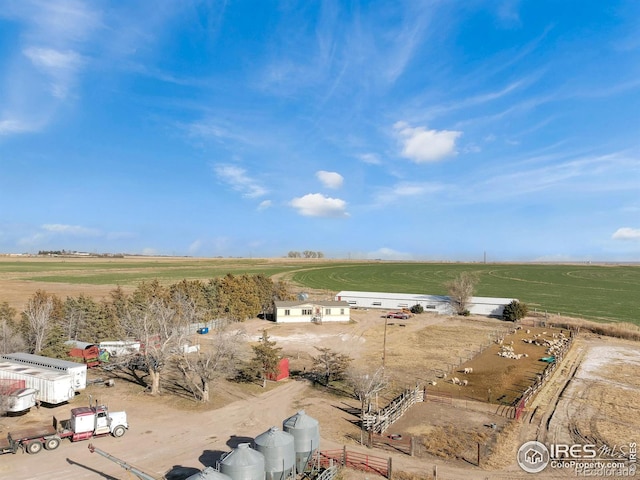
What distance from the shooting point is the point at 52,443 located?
2520 cm

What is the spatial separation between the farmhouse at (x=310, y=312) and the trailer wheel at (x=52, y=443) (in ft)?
169

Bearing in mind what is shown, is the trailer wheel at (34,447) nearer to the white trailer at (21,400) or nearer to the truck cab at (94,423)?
the truck cab at (94,423)

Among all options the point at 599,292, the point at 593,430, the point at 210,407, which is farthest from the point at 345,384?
the point at 599,292

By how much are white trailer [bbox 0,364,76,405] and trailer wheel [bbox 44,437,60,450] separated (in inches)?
284

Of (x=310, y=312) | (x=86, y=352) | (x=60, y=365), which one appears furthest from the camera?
(x=310, y=312)

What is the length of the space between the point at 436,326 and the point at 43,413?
62.2 meters

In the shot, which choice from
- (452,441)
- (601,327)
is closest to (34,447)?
(452,441)

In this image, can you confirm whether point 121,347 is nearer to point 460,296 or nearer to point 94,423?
point 94,423

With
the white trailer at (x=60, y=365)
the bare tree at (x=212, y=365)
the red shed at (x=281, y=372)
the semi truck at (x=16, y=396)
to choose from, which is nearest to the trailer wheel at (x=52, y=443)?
the semi truck at (x=16, y=396)

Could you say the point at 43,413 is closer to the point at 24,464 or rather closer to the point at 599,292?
the point at 24,464

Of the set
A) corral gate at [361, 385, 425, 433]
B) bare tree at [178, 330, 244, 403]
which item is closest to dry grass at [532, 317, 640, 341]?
corral gate at [361, 385, 425, 433]

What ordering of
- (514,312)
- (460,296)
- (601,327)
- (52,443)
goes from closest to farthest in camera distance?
(52,443) → (601,327) → (514,312) → (460,296)

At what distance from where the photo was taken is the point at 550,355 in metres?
54.9

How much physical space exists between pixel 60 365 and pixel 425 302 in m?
74.4
